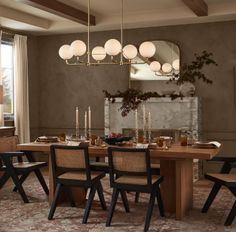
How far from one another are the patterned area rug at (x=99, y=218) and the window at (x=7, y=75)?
2.36 meters

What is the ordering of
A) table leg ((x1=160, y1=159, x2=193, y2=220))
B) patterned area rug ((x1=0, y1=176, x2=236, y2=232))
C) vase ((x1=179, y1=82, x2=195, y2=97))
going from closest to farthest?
1. patterned area rug ((x1=0, y1=176, x2=236, y2=232))
2. table leg ((x1=160, y1=159, x2=193, y2=220))
3. vase ((x1=179, y1=82, x2=195, y2=97))

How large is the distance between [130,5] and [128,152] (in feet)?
9.72

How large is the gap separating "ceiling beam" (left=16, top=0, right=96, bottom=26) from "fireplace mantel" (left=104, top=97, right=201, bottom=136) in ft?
4.85

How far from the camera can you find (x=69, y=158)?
4.10m

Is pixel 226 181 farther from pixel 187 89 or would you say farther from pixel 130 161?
pixel 187 89

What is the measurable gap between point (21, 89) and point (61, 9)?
201 centimetres

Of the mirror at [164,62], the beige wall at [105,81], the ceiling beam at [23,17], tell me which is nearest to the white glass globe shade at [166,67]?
the mirror at [164,62]

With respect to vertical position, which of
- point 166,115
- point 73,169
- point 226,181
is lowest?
point 226,181

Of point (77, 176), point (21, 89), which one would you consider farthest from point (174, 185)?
point (21, 89)

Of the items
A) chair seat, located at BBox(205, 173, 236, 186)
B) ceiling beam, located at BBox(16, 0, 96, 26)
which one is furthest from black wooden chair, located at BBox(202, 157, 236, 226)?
ceiling beam, located at BBox(16, 0, 96, 26)

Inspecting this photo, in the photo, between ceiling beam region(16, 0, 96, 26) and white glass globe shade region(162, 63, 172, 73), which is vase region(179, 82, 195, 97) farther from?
ceiling beam region(16, 0, 96, 26)

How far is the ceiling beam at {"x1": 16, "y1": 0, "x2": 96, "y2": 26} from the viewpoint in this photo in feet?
17.1

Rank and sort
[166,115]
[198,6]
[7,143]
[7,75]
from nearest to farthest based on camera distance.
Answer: [198,6]
[7,143]
[166,115]
[7,75]

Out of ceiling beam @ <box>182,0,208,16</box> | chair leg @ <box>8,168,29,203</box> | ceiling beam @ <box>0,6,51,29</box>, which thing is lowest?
chair leg @ <box>8,168,29,203</box>
